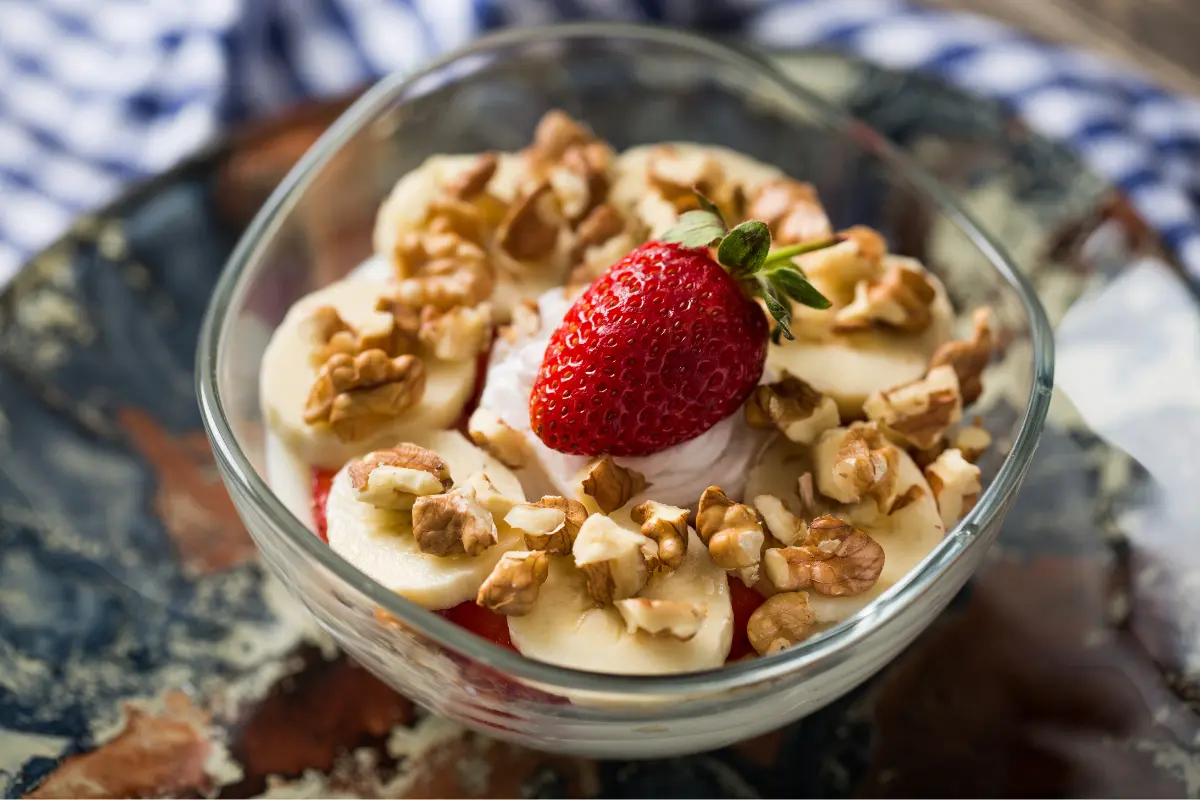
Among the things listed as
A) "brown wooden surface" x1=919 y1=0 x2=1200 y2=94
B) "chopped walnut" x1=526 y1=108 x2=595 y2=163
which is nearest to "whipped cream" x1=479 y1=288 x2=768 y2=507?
"chopped walnut" x1=526 y1=108 x2=595 y2=163

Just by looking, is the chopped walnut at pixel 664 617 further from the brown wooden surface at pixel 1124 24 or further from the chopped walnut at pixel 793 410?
the brown wooden surface at pixel 1124 24

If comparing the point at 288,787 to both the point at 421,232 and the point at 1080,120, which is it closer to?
the point at 421,232

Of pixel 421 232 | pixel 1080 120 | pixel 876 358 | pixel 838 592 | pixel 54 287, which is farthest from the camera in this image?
pixel 1080 120

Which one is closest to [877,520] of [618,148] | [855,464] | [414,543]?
[855,464]

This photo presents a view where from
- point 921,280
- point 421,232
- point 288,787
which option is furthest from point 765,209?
point 288,787

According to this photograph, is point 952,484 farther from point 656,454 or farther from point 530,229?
point 530,229
